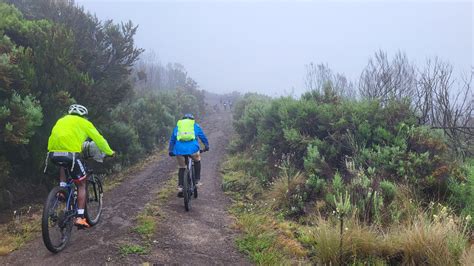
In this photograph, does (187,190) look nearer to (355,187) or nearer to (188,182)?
(188,182)

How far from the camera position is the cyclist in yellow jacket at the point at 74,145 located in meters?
5.38

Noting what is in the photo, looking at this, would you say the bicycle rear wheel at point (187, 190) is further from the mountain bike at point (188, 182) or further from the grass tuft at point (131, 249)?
the grass tuft at point (131, 249)

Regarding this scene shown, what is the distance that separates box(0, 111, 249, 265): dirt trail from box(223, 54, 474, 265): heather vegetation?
453 millimetres

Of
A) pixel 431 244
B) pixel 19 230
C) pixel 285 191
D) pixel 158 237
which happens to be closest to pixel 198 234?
pixel 158 237

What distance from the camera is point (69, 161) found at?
17.8 feet

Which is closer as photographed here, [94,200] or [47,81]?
[94,200]

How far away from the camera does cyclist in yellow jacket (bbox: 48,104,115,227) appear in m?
5.38

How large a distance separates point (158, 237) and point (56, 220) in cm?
156

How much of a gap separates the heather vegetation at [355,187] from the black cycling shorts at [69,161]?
2.75 metres

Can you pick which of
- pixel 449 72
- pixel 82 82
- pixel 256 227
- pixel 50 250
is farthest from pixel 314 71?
pixel 50 250

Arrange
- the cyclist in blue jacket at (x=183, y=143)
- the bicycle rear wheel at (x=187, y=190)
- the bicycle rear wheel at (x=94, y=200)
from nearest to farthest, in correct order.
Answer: the bicycle rear wheel at (x=94, y=200) < the bicycle rear wheel at (x=187, y=190) < the cyclist in blue jacket at (x=183, y=143)

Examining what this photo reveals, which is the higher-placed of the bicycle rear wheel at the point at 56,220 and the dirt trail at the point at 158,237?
the bicycle rear wheel at the point at 56,220

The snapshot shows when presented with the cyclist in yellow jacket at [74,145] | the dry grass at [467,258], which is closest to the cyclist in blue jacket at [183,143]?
the cyclist in yellow jacket at [74,145]

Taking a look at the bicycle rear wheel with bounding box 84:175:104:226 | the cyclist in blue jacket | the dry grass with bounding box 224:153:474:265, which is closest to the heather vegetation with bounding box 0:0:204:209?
the bicycle rear wheel with bounding box 84:175:104:226
